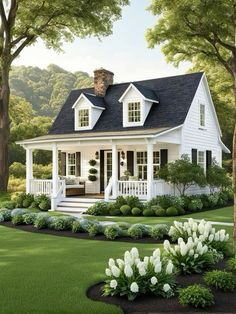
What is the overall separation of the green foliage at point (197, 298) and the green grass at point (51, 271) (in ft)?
3.11

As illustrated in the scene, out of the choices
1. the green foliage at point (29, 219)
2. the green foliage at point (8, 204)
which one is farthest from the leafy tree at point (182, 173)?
the green foliage at point (29, 219)

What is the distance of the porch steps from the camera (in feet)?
66.0

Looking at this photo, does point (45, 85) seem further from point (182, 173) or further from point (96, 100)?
point (182, 173)

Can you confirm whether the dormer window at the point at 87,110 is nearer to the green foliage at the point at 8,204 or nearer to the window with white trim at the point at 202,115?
the window with white trim at the point at 202,115

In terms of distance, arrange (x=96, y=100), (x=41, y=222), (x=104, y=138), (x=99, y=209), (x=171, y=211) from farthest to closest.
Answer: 1. (x=96, y=100)
2. (x=104, y=138)
3. (x=99, y=209)
4. (x=171, y=211)
5. (x=41, y=222)

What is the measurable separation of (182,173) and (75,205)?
5398mm

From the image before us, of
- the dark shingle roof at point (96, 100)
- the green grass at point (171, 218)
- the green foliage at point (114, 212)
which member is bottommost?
the green grass at point (171, 218)

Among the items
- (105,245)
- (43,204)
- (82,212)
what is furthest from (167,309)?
(43,204)

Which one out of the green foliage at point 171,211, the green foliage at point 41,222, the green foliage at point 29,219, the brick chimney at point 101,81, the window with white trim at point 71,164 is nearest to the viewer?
the green foliage at point 41,222

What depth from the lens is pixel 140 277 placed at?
20.8 feet

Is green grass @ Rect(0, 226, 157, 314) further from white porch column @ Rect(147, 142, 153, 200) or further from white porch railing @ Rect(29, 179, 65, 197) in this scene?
white porch railing @ Rect(29, 179, 65, 197)

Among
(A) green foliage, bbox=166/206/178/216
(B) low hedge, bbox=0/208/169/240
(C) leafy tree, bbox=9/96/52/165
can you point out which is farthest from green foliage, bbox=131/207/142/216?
(C) leafy tree, bbox=9/96/52/165

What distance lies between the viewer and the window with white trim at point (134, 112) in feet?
74.8

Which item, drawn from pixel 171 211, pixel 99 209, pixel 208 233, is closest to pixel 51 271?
pixel 208 233
